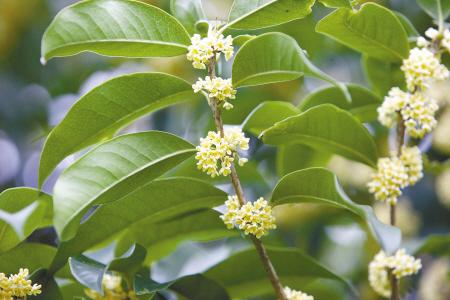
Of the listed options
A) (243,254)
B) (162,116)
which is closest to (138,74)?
(243,254)

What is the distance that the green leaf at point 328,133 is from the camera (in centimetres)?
111

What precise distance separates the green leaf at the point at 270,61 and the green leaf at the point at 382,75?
361 mm

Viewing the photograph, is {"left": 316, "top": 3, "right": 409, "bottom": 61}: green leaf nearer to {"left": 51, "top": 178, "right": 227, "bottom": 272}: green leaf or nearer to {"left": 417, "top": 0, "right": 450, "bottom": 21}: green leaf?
{"left": 417, "top": 0, "right": 450, "bottom": 21}: green leaf

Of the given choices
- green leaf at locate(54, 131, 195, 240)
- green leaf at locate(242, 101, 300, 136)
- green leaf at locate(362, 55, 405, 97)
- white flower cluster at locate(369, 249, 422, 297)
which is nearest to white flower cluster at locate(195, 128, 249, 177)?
green leaf at locate(54, 131, 195, 240)

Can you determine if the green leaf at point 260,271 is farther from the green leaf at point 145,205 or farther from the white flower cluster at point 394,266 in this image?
the green leaf at point 145,205

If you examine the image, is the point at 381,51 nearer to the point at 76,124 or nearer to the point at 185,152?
the point at 185,152

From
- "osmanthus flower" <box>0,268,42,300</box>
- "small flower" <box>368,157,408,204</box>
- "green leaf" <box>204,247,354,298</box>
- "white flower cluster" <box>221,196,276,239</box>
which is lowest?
"osmanthus flower" <box>0,268,42,300</box>

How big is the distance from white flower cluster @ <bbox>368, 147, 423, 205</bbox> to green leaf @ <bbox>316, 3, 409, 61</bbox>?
203 mm

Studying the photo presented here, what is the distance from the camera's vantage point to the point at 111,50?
1.09 metres

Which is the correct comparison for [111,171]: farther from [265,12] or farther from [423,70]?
[423,70]

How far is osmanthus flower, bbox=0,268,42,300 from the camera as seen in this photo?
1.03 meters

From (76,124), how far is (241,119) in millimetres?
703

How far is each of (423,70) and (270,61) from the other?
329 millimetres

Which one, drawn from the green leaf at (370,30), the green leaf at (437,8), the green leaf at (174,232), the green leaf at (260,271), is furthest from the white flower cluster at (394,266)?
the green leaf at (437,8)
